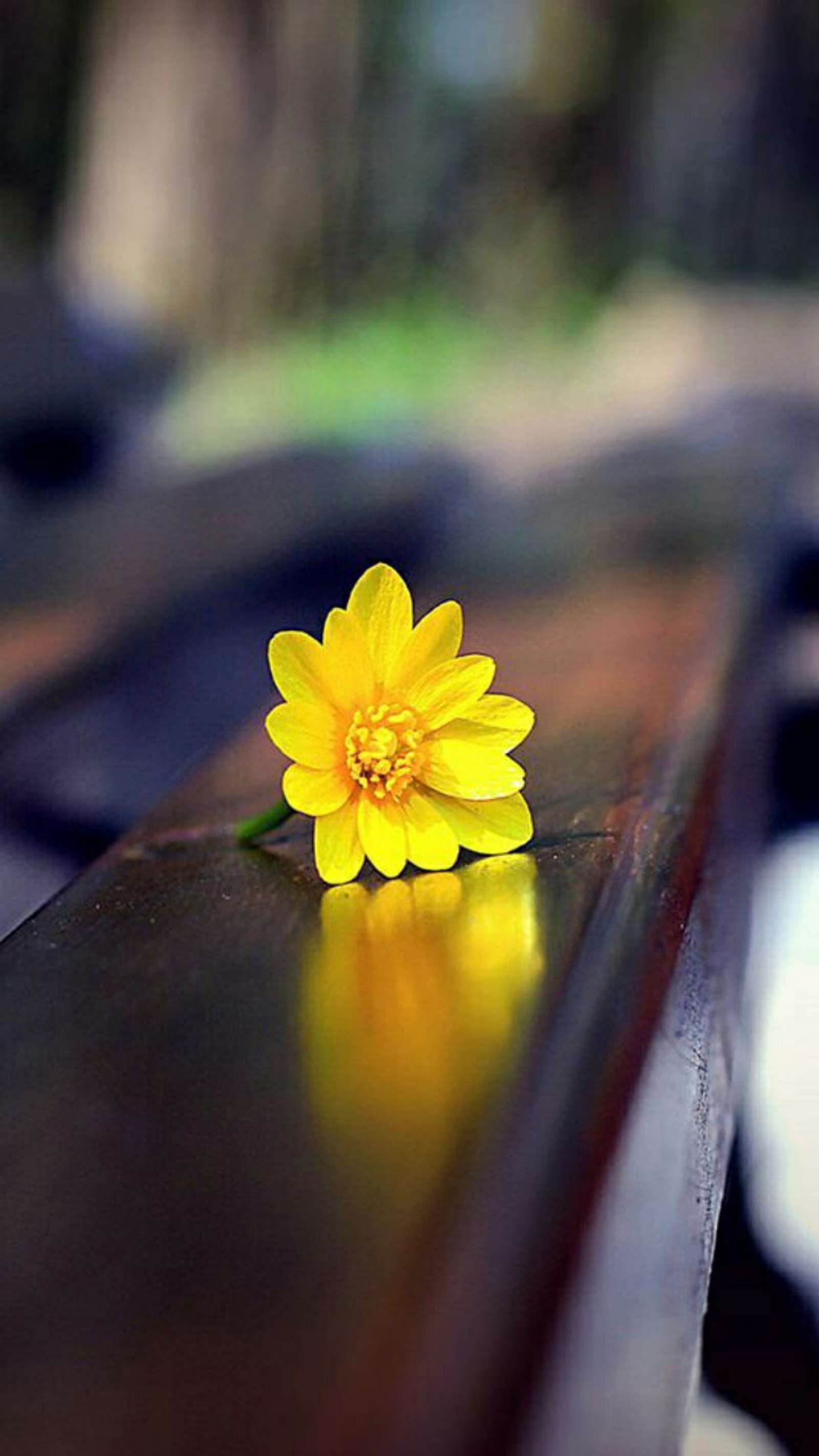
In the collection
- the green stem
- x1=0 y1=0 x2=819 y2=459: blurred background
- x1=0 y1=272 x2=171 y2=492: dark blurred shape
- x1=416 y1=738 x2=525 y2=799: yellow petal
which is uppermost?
x1=0 y1=0 x2=819 y2=459: blurred background

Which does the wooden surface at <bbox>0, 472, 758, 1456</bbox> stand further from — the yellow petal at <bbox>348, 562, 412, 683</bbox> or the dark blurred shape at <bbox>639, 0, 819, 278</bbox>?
the dark blurred shape at <bbox>639, 0, 819, 278</bbox>

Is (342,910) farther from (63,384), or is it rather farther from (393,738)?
(63,384)

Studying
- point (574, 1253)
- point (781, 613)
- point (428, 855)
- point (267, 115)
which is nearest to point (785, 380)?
point (267, 115)

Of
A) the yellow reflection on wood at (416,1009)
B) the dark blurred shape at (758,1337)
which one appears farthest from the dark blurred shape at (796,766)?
the yellow reflection on wood at (416,1009)

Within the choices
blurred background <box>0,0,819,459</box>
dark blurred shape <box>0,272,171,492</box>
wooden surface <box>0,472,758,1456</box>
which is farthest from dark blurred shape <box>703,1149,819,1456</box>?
blurred background <box>0,0,819,459</box>

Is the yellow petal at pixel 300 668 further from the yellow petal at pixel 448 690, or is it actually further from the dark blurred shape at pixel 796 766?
the dark blurred shape at pixel 796 766

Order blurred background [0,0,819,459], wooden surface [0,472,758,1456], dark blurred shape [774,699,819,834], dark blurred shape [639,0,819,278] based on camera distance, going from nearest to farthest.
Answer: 1. wooden surface [0,472,758,1456]
2. dark blurred shape [774,699,819,834]
3. blurred background [0,0,819,459]
4. dark blurred shape [639,0,819,278]
